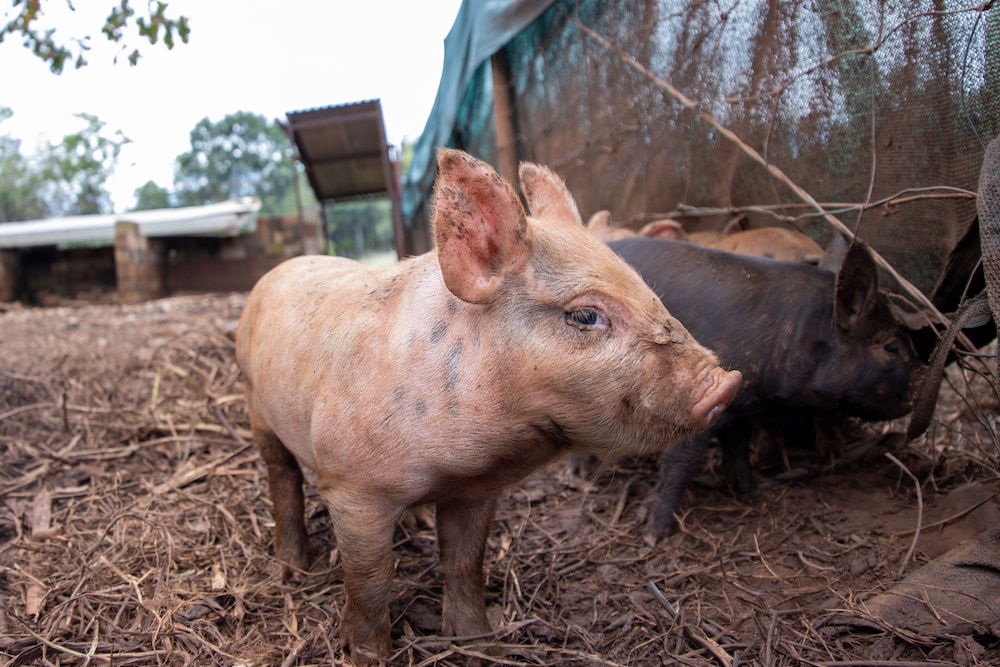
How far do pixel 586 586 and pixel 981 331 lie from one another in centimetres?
238

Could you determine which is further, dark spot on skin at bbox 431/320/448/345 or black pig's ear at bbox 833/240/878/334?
black pig's ear at bbox 833/240/878/334

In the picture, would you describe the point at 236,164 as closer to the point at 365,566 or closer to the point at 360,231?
the point at 360,231

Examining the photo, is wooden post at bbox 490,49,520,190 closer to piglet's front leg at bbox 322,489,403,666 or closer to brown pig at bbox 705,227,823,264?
brown pig at bbox 705,227,823,264

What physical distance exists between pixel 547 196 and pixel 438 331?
791 millimetres

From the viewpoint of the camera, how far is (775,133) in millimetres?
4320

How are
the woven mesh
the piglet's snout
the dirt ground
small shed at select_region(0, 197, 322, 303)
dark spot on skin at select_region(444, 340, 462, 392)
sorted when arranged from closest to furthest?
the piglet's snout
dark spot on skin at select_region(444, 340, 462, 392)
the dirt ground
the woven mesh
small shed at select_region(0, 197, 322, 303)

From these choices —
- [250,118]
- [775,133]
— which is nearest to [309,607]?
[775,133]

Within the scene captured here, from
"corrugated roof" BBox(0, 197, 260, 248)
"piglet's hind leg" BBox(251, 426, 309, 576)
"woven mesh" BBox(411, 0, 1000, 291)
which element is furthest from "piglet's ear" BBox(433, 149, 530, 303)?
"corrugated roof" BBox(0, 197, 260, 248)

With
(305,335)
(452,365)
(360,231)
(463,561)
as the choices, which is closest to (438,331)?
(452,365)

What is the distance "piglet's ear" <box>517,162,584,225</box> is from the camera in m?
2.81

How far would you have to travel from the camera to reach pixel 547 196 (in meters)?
2.88

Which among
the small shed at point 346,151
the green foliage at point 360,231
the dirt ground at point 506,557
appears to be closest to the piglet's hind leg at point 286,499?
the dirt ground at point 506,557

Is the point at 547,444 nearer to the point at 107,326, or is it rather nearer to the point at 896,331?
the point at 896,331

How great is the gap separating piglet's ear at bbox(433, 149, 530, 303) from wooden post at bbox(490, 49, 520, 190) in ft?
15.1
